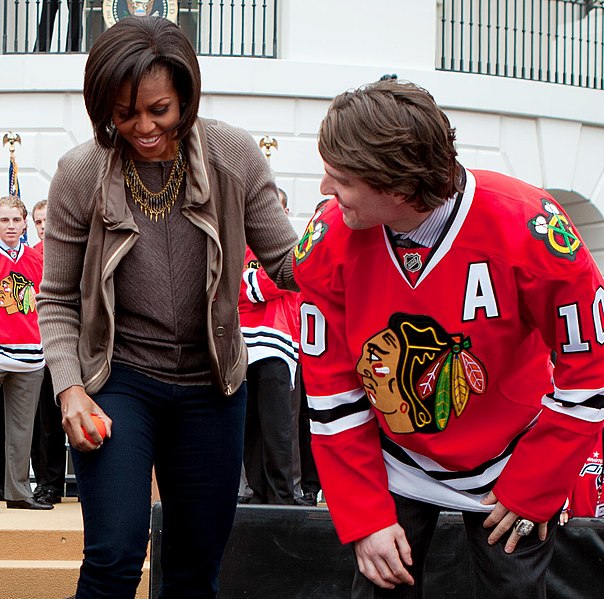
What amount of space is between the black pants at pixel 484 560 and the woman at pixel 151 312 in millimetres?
521

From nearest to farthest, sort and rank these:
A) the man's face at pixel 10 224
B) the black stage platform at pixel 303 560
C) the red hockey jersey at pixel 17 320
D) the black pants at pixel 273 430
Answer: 1. the black stage platform at pixel 303 560
2. the black pants at pixel 273 430
3. the red hockey jersey at pixel 17 320
4. the man's face at pixel 10 224

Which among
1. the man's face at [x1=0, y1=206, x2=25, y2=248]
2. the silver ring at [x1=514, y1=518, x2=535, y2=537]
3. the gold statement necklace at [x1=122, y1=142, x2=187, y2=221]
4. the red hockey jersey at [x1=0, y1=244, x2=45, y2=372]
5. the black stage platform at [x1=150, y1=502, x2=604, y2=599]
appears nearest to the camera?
the silver ring at [x1=514, y1=518, x2=535, y2=537]

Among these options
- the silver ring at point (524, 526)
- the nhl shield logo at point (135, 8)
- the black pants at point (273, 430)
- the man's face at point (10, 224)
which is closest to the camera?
the silver ring at point (524, 526)

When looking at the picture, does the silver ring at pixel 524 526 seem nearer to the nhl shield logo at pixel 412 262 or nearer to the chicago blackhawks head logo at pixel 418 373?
the chicago blackhawks head logo at pixel 418 373

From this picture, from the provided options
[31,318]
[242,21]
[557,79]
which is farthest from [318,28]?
[31,318]

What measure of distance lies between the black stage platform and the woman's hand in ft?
3.67

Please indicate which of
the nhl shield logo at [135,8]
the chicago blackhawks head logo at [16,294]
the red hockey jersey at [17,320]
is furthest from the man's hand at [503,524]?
the nhl shield logo at [135,8]

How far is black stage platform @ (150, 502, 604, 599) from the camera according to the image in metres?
3.73

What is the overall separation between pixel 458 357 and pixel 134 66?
0.98m

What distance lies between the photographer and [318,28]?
12.2 meters

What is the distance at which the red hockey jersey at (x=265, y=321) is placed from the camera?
612cm

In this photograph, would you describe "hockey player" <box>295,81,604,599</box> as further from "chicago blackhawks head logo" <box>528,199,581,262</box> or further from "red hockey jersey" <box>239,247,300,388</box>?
"red hockey jersey" <box>239,247,300,388</box>

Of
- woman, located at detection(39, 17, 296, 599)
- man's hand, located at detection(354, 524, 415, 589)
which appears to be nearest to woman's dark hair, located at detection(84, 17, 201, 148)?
woman, located at detection(39, 17, 296, 599)

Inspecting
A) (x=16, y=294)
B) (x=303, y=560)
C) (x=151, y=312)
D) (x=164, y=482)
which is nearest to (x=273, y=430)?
(x=16, y=294)
